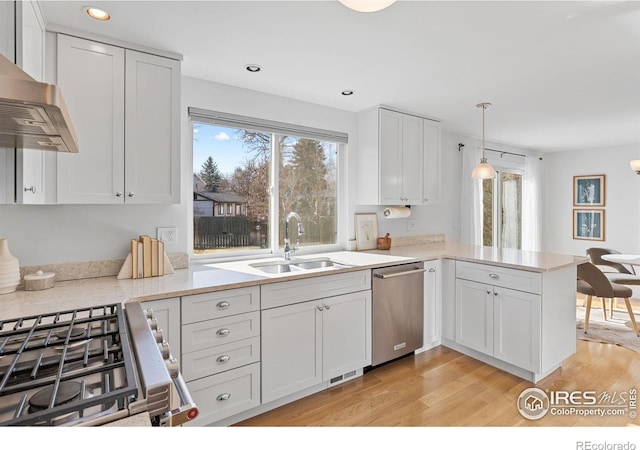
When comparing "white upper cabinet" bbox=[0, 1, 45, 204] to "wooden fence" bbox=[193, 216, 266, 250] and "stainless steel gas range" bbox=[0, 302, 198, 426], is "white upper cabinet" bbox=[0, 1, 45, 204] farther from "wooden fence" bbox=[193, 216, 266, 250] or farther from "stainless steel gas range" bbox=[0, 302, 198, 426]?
"wooden fence" bbox=[193, 216, 266, 250]

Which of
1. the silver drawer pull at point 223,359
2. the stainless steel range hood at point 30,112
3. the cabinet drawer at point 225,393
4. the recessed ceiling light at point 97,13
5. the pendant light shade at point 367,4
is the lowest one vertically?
the cabinet drawer at point 225,393

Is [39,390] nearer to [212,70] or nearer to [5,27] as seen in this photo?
[5,27]

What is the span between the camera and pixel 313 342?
2311mm

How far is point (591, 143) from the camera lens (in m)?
4.95

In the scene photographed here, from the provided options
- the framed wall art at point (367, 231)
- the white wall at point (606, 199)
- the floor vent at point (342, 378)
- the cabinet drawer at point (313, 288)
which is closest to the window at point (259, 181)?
the framed wall art at point (367, 231)

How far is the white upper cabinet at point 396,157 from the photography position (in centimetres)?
324

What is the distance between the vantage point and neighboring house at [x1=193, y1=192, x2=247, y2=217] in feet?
8.66

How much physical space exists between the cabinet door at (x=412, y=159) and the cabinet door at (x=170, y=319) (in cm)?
242

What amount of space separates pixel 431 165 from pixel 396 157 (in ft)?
1.86

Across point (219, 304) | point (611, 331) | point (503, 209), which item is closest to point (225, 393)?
point (219, 304)

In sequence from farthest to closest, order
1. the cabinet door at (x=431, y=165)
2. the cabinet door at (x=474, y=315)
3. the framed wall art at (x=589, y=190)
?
1. the framed wall art at (x=589, y=190)
2. the cabinet door at (x=431, y=165)
3. the cabinet door at (x=474, y=315)

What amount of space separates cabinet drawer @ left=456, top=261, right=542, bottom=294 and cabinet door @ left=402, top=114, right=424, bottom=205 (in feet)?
2.84

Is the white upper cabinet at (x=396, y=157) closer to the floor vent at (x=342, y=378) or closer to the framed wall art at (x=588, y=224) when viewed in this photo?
the floor vent at (x=342, y=378)
